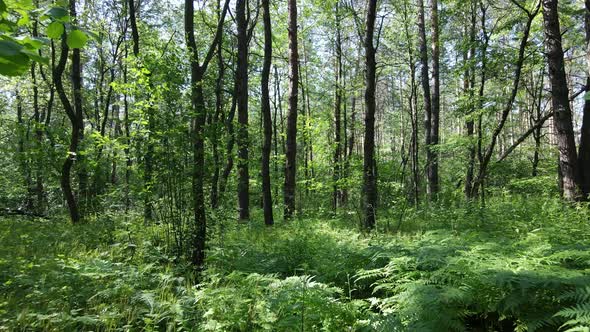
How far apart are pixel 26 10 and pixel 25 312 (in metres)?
3.18

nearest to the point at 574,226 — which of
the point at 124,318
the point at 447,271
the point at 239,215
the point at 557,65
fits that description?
the point at 447,271

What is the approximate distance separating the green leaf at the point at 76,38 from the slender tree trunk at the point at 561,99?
960 centimetres

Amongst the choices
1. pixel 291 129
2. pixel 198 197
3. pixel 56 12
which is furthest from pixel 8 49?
pixel 291 129

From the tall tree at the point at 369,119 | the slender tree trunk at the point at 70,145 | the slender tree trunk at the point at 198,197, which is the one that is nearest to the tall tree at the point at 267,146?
the tall tree at the point at 369,119

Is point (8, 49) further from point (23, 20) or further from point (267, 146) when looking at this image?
point (267, 146)

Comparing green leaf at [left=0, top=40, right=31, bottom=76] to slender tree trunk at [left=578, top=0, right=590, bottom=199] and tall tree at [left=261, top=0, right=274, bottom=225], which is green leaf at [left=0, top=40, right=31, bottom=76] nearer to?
tall tree at [left=261, top=0, right=274, bottom=225]

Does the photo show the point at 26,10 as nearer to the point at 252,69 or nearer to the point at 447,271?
the point at 447,271

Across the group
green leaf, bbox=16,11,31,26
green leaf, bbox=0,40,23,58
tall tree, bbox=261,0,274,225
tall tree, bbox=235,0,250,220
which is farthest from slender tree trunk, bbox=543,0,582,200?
green leaf, bbox=0,40,23,58

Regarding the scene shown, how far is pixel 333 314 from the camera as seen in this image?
325 cm

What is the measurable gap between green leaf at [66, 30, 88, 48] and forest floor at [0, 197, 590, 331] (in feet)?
8.14

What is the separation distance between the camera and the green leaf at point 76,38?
159 centimetres

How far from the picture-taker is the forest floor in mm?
3094

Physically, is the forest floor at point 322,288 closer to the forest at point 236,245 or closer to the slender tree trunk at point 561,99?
the forest at point 236,245

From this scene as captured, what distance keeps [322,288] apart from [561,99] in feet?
26.0
